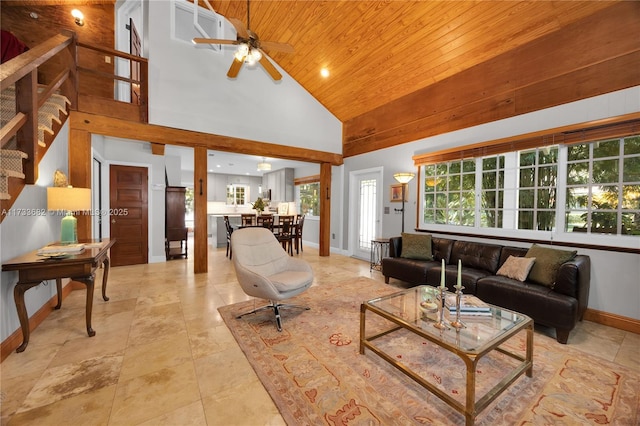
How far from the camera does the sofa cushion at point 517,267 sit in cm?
288

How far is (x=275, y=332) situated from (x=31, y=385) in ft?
5.64

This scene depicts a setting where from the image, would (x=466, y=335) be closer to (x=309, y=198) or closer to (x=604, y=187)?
(x=604, y=187)

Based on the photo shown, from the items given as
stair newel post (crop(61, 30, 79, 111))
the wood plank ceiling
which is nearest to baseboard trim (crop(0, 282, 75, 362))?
stair newel post (crop(61, 30, 79, 111))

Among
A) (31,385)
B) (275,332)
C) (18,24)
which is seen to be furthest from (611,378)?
(18,24)

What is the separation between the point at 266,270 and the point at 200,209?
2.28 m

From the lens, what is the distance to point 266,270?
3.12 m

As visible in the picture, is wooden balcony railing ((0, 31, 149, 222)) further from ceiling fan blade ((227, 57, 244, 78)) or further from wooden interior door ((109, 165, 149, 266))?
ceiling fan blade ((227, 57, 244, 78))

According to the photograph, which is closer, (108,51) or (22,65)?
(22,65)

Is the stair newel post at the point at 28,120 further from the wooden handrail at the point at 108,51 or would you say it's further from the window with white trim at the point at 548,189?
the window with white trim at the point at 548,189

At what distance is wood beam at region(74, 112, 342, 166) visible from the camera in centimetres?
381

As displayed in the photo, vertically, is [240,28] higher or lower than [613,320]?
higher

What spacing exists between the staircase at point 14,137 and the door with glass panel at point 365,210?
503cm

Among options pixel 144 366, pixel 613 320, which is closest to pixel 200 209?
pixel 144 366

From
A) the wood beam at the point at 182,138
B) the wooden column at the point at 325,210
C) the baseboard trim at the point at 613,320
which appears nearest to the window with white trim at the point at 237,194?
the wooden column at the point at 325,210
